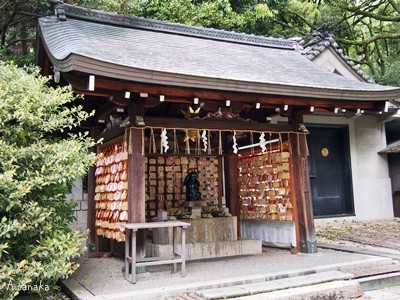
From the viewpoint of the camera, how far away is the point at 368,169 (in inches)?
457

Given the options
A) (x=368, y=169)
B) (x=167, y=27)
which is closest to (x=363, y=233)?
(x=368, y=169)

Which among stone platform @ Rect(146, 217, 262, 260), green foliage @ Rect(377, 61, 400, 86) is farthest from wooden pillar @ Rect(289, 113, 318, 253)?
green foliage @ Rect(377, 61, 400, 86)

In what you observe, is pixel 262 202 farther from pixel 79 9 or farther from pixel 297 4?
pixel 297 4

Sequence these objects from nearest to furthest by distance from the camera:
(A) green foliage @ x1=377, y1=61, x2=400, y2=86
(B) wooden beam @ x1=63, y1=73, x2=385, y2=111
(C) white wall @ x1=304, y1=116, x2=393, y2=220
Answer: (B) wooden beam @ x1=63, y1=73, x2=385, y2=111
(C) white wall @ x1=304, y1=116, x2=393, y2=220
(A) green foliage @ x1=377, y1=61, x2=400, y2=86

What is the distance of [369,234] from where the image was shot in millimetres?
8789

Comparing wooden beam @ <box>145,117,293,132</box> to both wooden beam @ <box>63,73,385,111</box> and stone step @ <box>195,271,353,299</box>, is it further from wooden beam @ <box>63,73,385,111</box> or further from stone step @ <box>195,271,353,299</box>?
stone step @ <box>195,271,353,299</box>

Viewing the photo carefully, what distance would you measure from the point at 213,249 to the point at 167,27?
16.6 ft

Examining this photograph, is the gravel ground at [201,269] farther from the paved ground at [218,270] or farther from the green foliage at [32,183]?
the green foliage at [32,183]

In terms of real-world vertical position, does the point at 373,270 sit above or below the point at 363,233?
below

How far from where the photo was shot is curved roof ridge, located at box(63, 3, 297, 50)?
7.58 m

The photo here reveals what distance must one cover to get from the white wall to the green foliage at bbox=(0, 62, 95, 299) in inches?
357

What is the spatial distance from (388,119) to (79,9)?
9.46m

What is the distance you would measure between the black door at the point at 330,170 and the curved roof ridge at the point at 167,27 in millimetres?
3003

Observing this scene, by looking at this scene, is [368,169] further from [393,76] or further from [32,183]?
[32,183]
